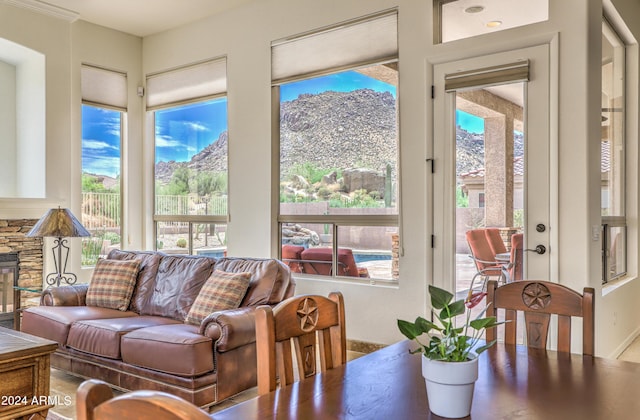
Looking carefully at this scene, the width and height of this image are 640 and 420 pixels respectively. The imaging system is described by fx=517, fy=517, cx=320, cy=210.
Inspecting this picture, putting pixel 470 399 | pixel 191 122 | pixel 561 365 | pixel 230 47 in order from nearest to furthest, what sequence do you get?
pixel 470 399 < pixel 561 365 < pixel 230 47 < pixel 191 122

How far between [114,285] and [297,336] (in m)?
3.05

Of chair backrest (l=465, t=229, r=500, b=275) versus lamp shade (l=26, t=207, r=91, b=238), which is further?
lamp shade (l=26, t=207, r=91, b=238)

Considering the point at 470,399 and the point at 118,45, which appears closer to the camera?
the point at 470,399

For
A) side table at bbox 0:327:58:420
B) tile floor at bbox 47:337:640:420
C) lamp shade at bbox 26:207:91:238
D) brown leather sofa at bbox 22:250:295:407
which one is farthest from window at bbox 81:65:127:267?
side table at bbox 0:327:58:420

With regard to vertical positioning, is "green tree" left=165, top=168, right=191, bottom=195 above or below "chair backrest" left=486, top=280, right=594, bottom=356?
above

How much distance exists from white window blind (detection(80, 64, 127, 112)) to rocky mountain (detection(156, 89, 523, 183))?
215 cm

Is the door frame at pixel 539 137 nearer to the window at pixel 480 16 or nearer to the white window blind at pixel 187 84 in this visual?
the window at pixel 480 16

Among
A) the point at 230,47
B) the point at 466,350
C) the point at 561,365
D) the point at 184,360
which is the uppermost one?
the point at 230,47

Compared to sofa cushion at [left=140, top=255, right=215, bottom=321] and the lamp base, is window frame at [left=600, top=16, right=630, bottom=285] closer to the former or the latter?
sofa cushion at [left=140, top=255, right=215, bottom=321]

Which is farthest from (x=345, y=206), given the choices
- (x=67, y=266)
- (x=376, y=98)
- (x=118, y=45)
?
(x=118, y=45)

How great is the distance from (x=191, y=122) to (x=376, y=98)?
7.89 feet

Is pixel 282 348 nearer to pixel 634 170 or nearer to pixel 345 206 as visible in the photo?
pixel 345 206

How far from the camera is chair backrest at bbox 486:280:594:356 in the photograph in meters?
1.73

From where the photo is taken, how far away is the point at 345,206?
4566 millimetres
